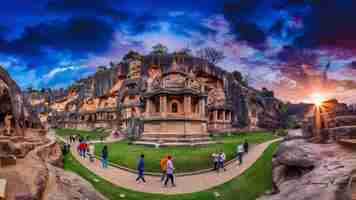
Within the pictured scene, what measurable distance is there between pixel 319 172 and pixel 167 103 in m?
20.9

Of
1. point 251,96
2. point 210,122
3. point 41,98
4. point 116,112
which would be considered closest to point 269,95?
point 251,96

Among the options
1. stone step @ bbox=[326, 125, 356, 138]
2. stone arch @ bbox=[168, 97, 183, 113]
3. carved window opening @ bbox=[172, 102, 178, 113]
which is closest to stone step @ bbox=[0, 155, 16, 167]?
stone step @ bbox=[326, 125, 356, 138]

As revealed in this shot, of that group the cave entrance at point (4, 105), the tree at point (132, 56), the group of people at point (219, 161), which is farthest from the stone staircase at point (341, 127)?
the tree at point (132, 56)

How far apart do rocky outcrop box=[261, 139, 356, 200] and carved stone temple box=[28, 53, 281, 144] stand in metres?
14.8

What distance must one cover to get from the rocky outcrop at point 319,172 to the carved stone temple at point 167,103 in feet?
48.7

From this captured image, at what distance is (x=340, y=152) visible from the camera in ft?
24.4

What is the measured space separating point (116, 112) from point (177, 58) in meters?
19.4

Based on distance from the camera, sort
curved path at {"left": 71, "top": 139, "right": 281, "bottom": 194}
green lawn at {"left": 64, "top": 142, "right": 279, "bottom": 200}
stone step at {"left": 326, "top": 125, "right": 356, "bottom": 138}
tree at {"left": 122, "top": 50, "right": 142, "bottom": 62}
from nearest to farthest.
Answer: stone step at {"left": 326, "top": 125, "right": 356, "bottom": 138}
green lawn at {"left": 64, "top": 142, "right": 279, "bottom": 200}
curved path at {"left": 71, "top": 139, "right": 281, "bottom": 194}
tree at {"left": 122, "top": 50, "right": 142, "bottom": 62}

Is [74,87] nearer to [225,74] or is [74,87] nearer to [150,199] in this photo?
[225,74]

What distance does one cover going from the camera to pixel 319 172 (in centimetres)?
625

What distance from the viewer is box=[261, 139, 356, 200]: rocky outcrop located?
504 cm

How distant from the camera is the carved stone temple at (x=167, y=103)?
82.9ft

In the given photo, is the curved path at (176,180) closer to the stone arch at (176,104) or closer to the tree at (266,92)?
the stone arch at (176,104)

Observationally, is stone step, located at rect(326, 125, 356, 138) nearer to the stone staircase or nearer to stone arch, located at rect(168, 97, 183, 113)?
the stone staircase
